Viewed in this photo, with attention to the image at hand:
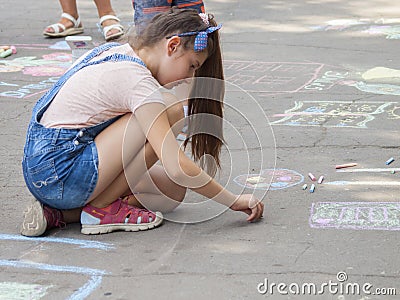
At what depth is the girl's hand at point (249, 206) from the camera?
3.01 metres

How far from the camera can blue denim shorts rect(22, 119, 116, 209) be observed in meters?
2.93

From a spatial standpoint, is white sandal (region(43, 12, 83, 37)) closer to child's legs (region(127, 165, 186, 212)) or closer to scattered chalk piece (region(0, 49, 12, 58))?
scattered chalk piece (region(0, 49, 12, 58))

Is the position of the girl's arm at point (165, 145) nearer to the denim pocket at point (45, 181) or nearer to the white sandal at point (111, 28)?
the denim pocket at point (45, 181)

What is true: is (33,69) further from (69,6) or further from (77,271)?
(77,271)

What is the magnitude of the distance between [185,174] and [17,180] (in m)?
1.11

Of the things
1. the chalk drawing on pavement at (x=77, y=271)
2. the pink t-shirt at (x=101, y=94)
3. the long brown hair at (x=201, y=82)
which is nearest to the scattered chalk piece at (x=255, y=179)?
the long brown hair at (x=201, y=82)

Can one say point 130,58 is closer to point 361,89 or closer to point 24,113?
point 24,113

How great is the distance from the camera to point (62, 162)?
293 cm

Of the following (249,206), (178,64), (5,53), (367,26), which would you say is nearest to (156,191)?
(249,206)

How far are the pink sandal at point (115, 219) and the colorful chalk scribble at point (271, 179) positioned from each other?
0.60 meters

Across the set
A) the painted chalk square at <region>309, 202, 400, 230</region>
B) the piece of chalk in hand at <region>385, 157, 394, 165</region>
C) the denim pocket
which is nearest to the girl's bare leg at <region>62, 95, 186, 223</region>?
the denim pocket

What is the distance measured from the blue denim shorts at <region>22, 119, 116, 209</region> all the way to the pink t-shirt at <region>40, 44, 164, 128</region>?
4 cm

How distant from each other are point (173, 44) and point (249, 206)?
69 centimetres

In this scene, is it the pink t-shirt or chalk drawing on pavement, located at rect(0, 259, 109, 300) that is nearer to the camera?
chalk drawing on pavement, located at rect(0, 259, 109, 300)
